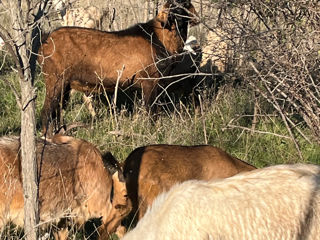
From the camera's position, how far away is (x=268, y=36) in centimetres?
639

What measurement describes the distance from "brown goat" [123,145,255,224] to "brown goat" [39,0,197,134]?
7.75ft

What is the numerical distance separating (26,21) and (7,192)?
1419 millimetres

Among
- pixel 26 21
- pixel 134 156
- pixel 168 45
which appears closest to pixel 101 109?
pixel 168 45

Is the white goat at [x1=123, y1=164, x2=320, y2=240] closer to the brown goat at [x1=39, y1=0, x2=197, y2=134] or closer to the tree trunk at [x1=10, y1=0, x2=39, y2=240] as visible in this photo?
the tree trunk at [x1=10, y1=0, x2=39, y2=240]

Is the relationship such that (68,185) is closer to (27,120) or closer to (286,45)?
(27,120)

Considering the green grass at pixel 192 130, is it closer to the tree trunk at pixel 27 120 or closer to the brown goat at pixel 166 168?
the brown goat at pixel 166 168

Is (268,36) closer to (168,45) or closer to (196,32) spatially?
(168,45)

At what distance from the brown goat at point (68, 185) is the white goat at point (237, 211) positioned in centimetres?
150

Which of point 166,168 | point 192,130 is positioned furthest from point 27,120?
point 192,130

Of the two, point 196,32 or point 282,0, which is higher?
point 282,0

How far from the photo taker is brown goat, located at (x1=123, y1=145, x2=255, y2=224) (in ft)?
19.1

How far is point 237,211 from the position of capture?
12.1 feet

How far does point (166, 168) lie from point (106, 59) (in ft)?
9.96

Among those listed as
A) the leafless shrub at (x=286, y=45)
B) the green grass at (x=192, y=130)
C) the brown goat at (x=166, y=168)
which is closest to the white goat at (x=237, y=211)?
the brown goat at (x=166, y=168)
